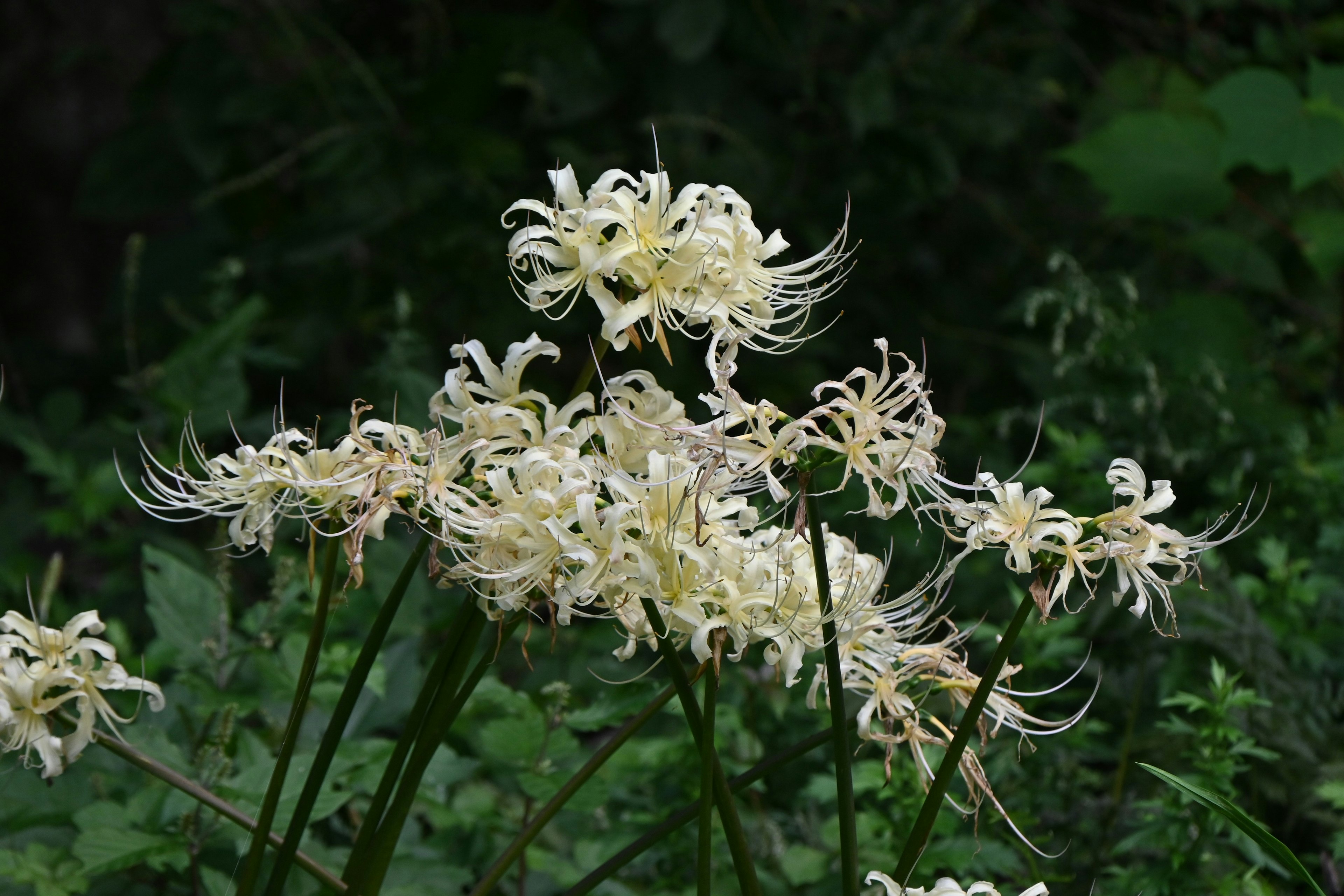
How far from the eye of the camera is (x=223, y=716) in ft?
3.05

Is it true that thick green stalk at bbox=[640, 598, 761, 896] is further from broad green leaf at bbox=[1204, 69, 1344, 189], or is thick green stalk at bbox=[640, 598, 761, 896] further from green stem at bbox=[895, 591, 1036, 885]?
broad green leaf at bbox=[1204, 69, 1344, 189]

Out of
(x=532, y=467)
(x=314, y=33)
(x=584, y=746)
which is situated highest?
(x=314, y=33)

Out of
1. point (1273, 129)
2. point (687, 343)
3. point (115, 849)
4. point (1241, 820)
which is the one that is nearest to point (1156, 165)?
point (1273, 129)

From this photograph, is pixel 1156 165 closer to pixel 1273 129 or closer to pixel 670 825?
pixel 1273 129

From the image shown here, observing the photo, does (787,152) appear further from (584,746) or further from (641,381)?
(641,381)

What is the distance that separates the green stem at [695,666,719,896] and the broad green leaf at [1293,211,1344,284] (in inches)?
72.7

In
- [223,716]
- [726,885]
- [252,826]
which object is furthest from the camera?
[726,885]

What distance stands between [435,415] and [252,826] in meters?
0.26

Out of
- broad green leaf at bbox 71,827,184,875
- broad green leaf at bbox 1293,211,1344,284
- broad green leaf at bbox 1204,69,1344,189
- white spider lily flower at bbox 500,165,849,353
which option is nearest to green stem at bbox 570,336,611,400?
white spider lily flower at bbox 500,165,849,353

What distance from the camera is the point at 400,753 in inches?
26.8

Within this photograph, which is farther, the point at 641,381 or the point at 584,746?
the point at 584,746

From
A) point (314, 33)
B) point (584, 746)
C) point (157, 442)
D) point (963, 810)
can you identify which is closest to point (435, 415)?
point (963, 810)

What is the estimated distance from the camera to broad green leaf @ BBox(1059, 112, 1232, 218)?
2.14 metres

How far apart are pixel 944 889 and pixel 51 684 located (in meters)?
0.52
